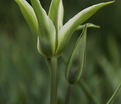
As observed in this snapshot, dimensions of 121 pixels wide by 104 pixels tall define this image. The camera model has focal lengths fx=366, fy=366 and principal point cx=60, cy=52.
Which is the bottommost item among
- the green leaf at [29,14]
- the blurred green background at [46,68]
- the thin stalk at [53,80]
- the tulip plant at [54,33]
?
the blurred green background at [46,68]

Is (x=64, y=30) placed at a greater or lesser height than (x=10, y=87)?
greater

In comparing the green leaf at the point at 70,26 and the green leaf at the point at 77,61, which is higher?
the green leaf at the point at 70,26

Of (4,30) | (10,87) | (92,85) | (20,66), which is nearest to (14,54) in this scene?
(20,66)

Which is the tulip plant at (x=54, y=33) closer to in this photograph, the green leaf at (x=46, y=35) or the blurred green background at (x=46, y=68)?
the green leaf at (x=46, y=35)

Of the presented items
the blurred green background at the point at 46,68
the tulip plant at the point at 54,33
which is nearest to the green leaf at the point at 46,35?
the tulip plant at the point at 54,33

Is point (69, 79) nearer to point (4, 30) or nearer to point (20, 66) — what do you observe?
point (20, 66)

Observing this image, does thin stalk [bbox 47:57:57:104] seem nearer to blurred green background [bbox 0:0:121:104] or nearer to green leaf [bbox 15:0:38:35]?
green leaf [bbox 15:0:38:35]
